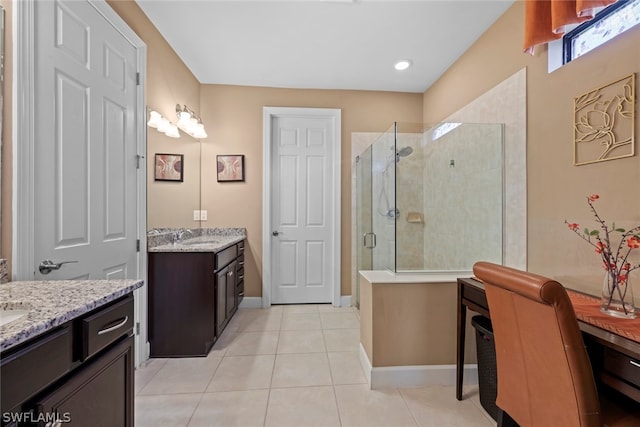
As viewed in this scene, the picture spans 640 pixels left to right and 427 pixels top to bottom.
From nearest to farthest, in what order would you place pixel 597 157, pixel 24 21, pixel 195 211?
pixel 24 21 < pixel 597 157 < pixel 195 211

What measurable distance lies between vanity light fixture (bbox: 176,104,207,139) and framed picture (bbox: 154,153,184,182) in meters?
0.30

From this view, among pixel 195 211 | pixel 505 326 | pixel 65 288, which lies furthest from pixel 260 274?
pixel 505 326

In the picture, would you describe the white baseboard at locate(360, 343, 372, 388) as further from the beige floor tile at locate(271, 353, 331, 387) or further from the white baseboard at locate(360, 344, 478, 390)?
the beige floor tile at locate(271, 353, 331, 387)

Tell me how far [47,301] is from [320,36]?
253cm

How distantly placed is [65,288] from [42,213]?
512 mm

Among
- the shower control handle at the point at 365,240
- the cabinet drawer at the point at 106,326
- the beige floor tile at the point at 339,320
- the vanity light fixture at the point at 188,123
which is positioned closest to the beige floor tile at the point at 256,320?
the beige floor tile at the point at 339,320

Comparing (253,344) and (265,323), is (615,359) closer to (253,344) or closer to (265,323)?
(253,344)

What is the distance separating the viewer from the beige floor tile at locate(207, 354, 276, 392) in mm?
1865

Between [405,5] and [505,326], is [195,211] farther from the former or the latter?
[505,326]

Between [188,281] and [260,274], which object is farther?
[260,274]

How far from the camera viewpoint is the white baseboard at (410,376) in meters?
1.84

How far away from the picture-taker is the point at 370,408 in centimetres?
166

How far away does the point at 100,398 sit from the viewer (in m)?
0.92

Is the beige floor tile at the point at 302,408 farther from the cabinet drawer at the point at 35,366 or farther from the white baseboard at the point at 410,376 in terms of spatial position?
the cabinet drawer at the point at 35,366
